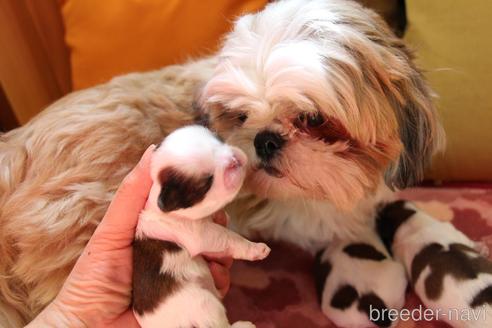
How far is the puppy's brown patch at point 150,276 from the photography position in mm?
1172

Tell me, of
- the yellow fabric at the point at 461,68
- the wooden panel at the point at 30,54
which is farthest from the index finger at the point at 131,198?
the wooden panel at the point at 30,54

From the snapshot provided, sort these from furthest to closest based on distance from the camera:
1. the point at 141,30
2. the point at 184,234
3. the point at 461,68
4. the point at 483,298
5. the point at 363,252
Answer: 1. the point at 141,30
2. the point at 461,68
3. the point at 363,252
4. the point at 483,298
5. the point at 184,234

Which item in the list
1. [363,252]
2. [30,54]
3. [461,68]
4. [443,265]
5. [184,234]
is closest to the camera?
[184,234]

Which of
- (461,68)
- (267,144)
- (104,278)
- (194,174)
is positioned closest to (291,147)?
(267,144)

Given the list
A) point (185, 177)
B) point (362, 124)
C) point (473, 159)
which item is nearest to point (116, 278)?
point (185, 177)

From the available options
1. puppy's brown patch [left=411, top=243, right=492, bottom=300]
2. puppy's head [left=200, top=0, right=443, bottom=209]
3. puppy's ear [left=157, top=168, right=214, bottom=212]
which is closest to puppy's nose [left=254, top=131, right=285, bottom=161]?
puppy's head [left=200, top=0, right=443, bottom=209]

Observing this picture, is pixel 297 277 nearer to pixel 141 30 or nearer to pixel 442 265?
pixel 442 265

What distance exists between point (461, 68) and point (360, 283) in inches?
32.3

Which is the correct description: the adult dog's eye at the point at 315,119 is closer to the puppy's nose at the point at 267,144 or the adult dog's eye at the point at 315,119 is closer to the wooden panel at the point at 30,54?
the puppy's nose at the point at 267,144

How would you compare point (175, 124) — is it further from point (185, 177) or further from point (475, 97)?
point (475, 97)

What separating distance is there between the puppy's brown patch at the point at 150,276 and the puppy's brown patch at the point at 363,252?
24.1 inches

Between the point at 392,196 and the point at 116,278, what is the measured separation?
92cm

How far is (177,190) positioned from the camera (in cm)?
110

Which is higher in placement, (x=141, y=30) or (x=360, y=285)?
(x=141, y=30)
